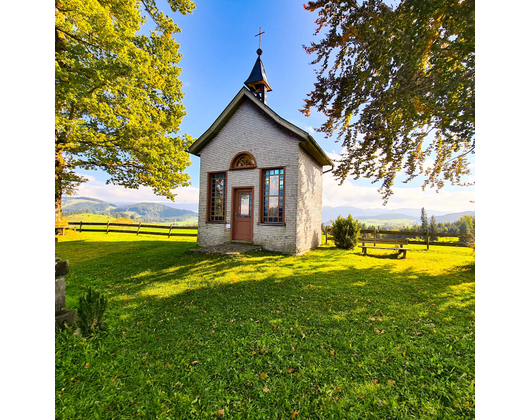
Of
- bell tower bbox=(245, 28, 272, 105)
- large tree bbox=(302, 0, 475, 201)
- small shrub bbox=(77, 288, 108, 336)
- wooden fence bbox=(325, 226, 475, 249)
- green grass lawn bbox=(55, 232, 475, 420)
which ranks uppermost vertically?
bell tower bbox=(245, 28, 272, 105)

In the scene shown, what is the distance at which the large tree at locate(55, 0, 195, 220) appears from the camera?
920 centimetres

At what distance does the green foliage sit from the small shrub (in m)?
10.8

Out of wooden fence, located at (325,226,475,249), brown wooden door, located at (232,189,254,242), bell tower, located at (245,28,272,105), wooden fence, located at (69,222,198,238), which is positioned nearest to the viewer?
brown wooden door, located at (232,189,254,242)

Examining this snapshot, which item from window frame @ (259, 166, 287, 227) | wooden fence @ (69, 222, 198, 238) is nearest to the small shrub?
window frame @ (259, 166, 287, 227)

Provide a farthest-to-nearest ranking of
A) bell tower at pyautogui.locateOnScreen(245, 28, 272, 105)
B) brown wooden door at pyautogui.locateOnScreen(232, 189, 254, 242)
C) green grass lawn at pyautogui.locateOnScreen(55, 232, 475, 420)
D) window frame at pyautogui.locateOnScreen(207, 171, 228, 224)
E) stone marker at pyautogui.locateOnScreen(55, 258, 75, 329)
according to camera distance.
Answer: bell tower at pyautogui.locateOnScreen(245, 28, 272, 105) < window frame at pyautogui.locateOnScreen(207, 171, 228, 224) < brown wooden door at pyautogui.locateOnScreen(232, 189, 254, 242) < stone marker at pyautogui.locateOnScreen(55, 258, 75, 329) < green grass lawn at pyautogui.locateOnScreen(55, 232, 475, 420)

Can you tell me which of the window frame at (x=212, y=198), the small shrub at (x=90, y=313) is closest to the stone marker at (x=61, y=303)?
the small shrub at (x=90, y=313)

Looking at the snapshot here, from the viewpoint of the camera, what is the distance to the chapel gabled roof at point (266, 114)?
30.1 ft

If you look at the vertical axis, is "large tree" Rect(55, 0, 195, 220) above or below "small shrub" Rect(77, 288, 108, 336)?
above

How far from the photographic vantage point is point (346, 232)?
11570 millimetres

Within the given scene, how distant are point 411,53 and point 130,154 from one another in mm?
14719

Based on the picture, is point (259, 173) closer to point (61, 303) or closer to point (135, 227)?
point (61, 303)

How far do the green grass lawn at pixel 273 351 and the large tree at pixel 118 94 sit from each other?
29.5 ft

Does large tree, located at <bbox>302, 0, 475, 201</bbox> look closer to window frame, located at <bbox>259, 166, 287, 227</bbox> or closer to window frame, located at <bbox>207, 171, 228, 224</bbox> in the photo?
window frame, located at <bbox>259, 166, 287, 227</bbox>
